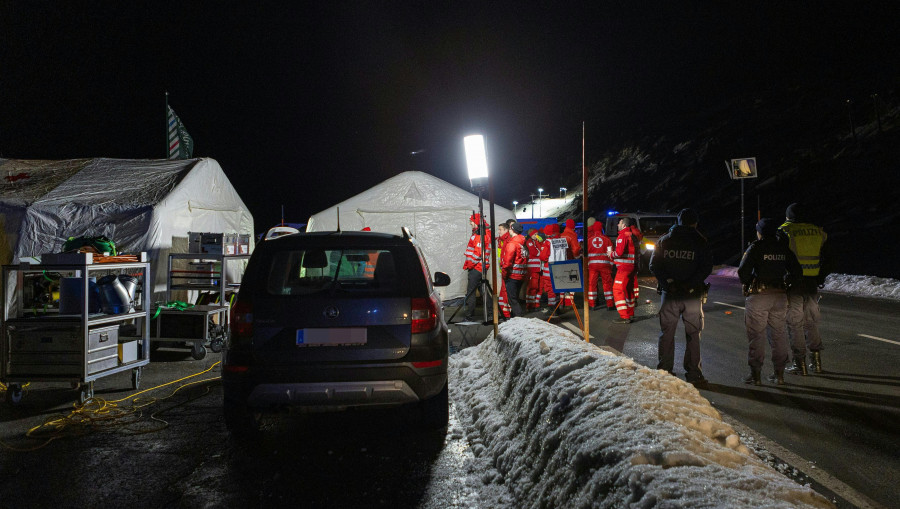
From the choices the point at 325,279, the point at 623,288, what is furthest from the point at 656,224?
the point at 325,279

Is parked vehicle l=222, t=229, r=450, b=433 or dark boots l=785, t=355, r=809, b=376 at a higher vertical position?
parked vehicle l=222, t=229, r=450, b=433

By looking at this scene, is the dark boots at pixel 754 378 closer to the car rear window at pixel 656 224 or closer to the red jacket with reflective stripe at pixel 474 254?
the red jacket with reflective stripe at pixel 474 254

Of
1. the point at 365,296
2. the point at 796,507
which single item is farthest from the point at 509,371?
the point at 796,507

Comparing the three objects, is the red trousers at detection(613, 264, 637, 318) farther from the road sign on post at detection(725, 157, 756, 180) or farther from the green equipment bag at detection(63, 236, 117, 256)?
the road sign on post at detection(725, 157, 756, 180)

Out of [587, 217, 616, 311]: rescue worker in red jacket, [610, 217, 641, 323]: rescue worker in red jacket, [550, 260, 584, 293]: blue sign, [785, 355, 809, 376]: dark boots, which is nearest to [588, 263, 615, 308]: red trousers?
[587, 217, 616, 311]: rescue worker in red jacket

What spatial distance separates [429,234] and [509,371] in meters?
9.39

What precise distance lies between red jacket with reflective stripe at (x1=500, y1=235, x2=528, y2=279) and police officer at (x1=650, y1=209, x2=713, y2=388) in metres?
4.98

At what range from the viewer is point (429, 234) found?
561 inches

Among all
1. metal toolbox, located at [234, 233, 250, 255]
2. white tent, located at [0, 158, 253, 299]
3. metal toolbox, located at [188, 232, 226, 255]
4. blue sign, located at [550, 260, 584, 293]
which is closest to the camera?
blue sign, located at [550, 260, 584, 293]

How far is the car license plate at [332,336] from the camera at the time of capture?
4.01 metres

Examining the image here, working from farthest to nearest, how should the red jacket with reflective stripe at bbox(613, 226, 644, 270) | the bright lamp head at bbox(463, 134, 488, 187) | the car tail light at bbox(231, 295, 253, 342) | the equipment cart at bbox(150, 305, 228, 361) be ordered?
the red jacket with reflective stripe at bbox(613, 226, 644, 270), the equipment cart at bbox(150, 305, 228, 361), the bright lamp head at bbox(463, 134, 488, 187), the car tail light at bbox(231, 295, 253, 342)

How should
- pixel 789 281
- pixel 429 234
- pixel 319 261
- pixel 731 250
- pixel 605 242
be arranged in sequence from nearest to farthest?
pixel 319 261
pixel 789 281
pixel 605 242
pixel 429 234
pixel 731 250

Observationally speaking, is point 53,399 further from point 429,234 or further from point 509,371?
point 429,234

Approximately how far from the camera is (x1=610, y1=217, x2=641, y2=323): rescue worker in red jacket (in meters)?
10.6
